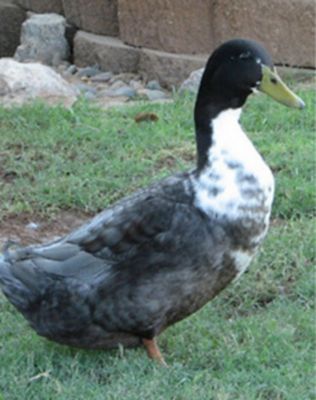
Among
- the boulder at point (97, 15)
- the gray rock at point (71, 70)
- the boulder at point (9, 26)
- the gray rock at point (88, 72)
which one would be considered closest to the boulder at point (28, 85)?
the gray rock at point (88, 72)

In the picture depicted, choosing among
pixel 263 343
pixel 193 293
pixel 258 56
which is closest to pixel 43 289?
pixel 193 293

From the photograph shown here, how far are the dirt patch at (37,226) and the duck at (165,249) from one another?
4.90ft

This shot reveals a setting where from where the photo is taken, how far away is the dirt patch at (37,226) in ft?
→ 20.8

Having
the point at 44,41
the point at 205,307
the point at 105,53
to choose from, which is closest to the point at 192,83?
the point at 105,53

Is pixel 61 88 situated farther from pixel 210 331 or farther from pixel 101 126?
pixel 210 331

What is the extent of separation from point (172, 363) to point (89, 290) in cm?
47

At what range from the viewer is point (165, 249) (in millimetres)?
4637

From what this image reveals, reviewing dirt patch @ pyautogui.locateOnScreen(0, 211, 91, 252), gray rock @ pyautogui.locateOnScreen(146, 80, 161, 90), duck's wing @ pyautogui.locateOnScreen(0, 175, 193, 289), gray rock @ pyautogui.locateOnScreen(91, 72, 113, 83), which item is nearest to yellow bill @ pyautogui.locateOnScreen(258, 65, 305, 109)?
duck's wing @ pyautogui.locateOnScreen(0, 175, 193, 289)

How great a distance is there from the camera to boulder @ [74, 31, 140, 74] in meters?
9.88

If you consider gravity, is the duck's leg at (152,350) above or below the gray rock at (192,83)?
above

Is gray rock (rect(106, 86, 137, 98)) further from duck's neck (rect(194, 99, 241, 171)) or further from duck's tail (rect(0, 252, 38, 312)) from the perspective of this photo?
duck's tail (rect(0, 252, 38, 312))

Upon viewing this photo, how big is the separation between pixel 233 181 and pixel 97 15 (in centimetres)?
588

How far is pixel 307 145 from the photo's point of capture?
23.8 feet

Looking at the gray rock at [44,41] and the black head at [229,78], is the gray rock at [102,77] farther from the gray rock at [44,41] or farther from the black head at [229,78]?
the black head at [229,78]
